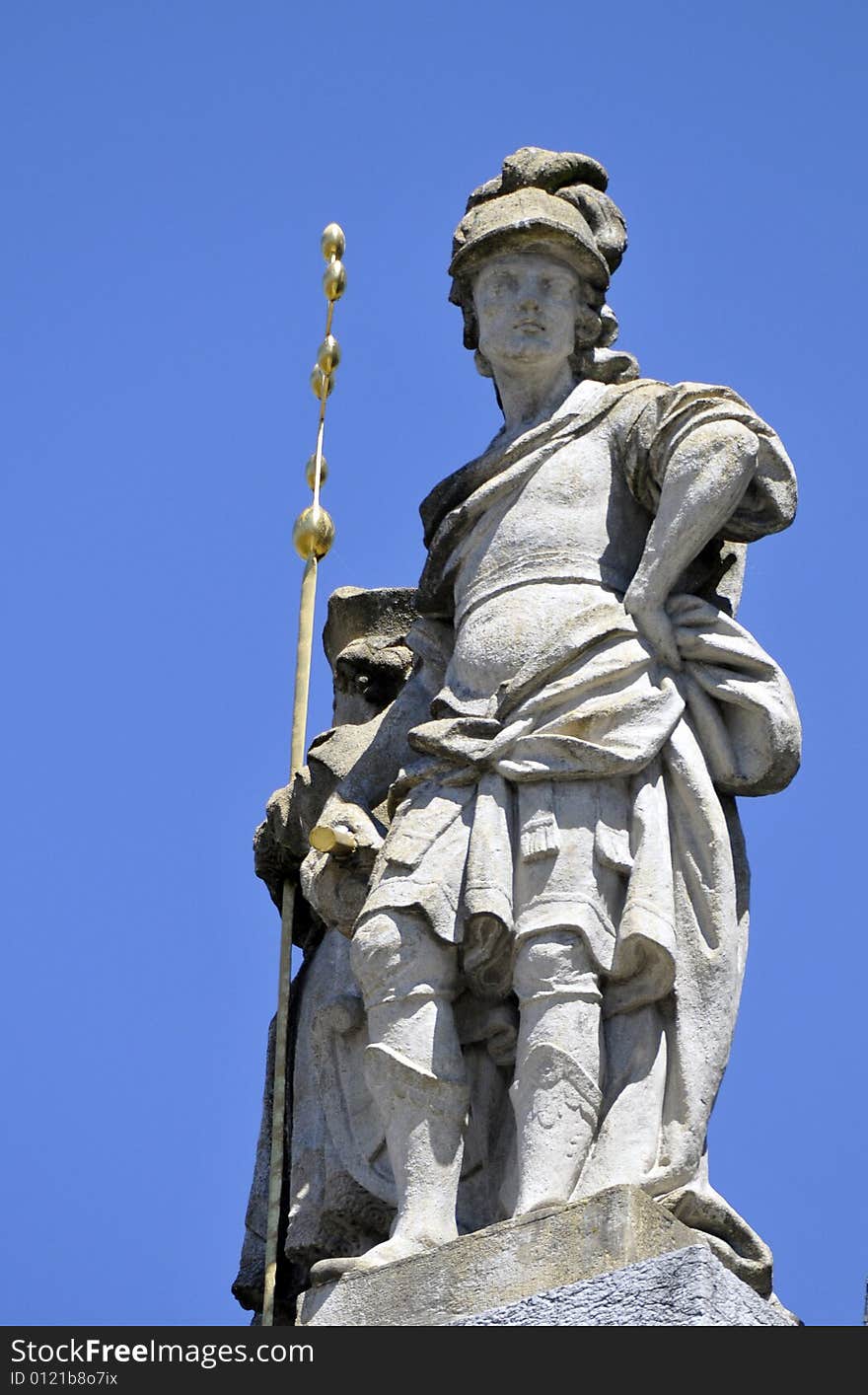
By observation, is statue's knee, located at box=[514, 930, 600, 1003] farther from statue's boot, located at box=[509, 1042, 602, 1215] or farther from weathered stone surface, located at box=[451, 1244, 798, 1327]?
weathered stone surface, located at box=[451, 1244, 798, 1327]

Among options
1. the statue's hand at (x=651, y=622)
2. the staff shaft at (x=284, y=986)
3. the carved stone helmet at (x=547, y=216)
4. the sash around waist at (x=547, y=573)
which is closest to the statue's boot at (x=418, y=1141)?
the staff shaft at (x=284, y=986)

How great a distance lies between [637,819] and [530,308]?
2122mm

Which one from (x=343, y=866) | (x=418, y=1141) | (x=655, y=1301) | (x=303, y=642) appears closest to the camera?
(x=655, y=1301)

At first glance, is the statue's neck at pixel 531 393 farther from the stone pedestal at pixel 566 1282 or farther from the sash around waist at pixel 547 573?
the stone pedestal at pixel 566 1282


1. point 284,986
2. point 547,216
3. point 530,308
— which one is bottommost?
point 284,986

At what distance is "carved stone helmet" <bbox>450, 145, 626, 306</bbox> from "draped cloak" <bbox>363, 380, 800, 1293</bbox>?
0.68 metres

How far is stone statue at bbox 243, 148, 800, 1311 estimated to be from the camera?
10.7 meters

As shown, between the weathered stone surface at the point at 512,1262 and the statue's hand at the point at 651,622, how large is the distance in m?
2.03

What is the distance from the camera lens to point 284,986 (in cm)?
1239

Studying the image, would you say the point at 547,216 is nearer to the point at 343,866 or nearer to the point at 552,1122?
the point at 343,866

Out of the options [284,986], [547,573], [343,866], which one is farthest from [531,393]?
[284,986]

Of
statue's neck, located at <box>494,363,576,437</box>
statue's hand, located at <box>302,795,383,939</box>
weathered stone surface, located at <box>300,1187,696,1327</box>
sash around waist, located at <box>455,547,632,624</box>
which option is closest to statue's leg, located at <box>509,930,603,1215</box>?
weathered stone surface, located at <box>300,1187,696,1327</box>

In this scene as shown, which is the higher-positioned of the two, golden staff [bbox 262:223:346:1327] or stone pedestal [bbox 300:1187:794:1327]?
golden staff [bbox 262:223:346:1327]

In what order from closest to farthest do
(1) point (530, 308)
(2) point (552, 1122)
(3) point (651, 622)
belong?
(2) point (552, 1122), (3) point (651, 622), (1) point (530, 308)
